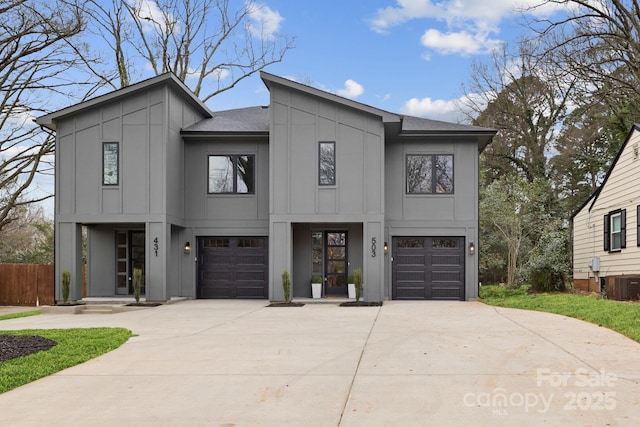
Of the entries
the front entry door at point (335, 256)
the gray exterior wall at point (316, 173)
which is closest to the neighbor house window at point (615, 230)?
the gray exterior wall at point (316, 173)

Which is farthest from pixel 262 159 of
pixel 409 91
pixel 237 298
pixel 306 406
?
pixel 306 406

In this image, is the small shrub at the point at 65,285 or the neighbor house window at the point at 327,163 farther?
the neighbor house window at the point at 327,163

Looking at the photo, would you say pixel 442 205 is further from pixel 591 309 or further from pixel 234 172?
pixel 234 172

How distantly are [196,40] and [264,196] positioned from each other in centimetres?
1486

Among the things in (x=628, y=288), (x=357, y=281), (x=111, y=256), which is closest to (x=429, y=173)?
(x=357, y=281)

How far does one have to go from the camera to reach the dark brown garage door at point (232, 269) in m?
19.0

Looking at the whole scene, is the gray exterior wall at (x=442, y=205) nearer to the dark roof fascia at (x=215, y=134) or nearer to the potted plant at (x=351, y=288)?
the potted plant at (x=351, y=288)

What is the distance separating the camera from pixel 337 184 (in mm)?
17484

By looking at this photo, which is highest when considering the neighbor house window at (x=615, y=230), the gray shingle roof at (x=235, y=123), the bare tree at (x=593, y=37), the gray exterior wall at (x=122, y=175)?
the bare tree at (x=593, y=37)

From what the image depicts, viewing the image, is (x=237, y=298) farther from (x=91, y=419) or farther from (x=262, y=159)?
(x=91, y=419)

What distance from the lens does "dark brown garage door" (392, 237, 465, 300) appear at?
18.5m

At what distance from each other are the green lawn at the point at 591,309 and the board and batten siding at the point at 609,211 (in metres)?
2.48

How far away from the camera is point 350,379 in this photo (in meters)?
6.62

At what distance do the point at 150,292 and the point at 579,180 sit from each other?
23.4m
